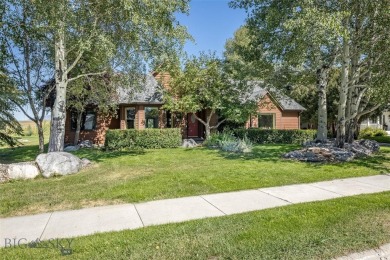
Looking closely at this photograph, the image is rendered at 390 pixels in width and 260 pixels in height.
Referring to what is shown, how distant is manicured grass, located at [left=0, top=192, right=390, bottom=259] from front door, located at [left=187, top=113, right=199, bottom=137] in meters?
16.9

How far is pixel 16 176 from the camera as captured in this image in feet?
27.5

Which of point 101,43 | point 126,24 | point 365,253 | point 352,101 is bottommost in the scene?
point 365,253

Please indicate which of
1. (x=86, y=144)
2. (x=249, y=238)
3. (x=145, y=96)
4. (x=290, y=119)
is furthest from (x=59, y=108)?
(x=290, y=119)

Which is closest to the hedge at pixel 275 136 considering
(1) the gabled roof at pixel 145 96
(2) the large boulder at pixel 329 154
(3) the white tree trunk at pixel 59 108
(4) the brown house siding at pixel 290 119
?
(4) the brown house siding at pixel 290 119

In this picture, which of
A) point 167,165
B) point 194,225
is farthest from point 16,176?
point 194,225

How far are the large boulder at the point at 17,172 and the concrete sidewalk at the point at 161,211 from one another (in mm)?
3783

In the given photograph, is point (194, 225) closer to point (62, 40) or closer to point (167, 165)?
point (167, 165)

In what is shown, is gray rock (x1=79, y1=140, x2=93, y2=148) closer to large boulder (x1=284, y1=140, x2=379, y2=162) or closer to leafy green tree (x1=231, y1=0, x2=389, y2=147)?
leafy green tree (x1=231, y1=0, x2=389, y2=147)

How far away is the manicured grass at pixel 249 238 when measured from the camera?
3.53 metres

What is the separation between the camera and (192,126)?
71.5ft

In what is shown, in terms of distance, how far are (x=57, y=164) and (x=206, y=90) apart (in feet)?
36.2

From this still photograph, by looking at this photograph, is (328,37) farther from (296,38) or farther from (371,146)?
(371,146)

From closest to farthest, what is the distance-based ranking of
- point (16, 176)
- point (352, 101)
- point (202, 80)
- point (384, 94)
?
point (16, 176) < point (384, 94) < point (352, 101) < point (202, 80)

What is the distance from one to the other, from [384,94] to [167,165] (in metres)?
8.54
